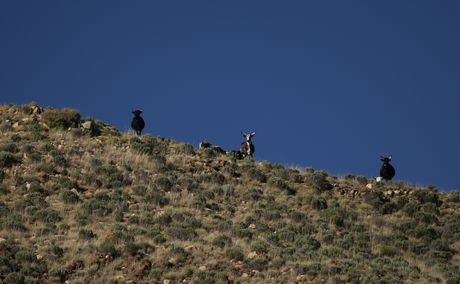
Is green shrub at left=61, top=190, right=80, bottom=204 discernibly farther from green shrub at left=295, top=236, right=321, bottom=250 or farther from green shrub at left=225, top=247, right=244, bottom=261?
green shrub at left=295, top=236, right=321, bottom=250

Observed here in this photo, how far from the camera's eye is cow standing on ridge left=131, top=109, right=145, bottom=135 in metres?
39.7

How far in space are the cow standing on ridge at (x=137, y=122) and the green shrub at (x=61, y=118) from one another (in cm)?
327

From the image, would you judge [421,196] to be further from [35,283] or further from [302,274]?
[35,283]

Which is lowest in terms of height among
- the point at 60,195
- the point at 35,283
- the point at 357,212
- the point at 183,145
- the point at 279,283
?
the point at 35,283

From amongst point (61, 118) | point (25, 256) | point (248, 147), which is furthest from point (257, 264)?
point (248, 147)

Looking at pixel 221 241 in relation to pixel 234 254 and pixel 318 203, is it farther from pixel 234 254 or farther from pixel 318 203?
pixel 318 203

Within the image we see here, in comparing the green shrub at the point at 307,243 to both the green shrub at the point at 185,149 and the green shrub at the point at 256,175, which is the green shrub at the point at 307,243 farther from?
the green shrub at the point at 185,149

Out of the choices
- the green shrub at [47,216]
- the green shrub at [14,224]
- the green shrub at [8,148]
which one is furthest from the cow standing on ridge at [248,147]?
the green shrub at [14,224]

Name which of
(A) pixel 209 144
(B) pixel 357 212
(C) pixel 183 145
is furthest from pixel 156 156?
(B) pixel 357 212

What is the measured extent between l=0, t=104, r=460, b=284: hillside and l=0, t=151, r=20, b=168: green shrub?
0.14ft

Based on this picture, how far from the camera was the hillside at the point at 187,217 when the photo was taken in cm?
2325

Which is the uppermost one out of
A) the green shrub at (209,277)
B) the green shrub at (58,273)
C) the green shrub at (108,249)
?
the green shrub at (108,249)

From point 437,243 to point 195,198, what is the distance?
32.3 ft

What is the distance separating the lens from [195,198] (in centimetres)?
3031
